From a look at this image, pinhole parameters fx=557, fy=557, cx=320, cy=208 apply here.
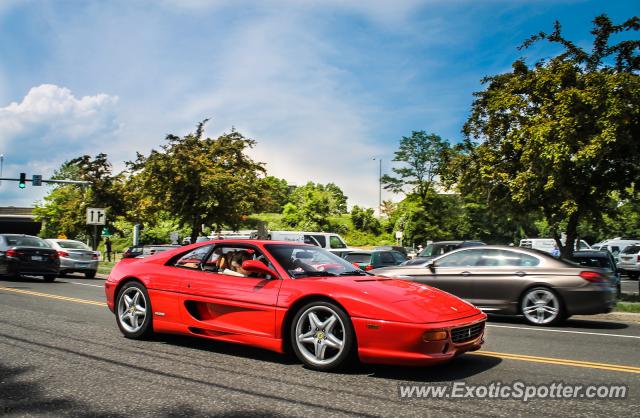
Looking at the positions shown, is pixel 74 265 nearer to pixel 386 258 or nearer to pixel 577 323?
pixel 386 258

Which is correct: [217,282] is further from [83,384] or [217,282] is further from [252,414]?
[252,414]

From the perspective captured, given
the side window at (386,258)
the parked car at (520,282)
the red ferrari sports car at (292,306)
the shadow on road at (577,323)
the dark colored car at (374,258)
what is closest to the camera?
the red ferrari sports car at (292,306)

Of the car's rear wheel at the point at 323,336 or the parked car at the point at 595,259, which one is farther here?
the parked car at the point at 595,259

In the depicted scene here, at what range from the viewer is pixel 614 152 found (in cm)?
1420

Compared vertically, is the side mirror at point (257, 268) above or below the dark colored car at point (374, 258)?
above

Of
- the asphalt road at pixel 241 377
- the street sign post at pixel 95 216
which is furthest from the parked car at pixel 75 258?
the asphalt road at pixel 241 377

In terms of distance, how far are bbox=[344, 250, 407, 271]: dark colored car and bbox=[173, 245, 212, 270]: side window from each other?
11.0 m

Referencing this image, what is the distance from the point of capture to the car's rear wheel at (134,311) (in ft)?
22.0

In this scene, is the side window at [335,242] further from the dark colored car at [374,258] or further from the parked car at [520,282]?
the parked car at [520,282]

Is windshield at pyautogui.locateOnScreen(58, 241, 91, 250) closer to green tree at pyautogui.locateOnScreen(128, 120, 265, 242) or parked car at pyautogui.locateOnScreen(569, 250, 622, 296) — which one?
green tree at pyautogui.locateOnScreen(128, 120, 265, 242)

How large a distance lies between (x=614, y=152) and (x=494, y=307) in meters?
6.67

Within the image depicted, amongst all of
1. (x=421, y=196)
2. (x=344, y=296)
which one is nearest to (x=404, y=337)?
(x=344, y=296)

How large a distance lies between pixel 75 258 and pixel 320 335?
1831cm

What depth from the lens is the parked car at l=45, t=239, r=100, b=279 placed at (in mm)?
20953
